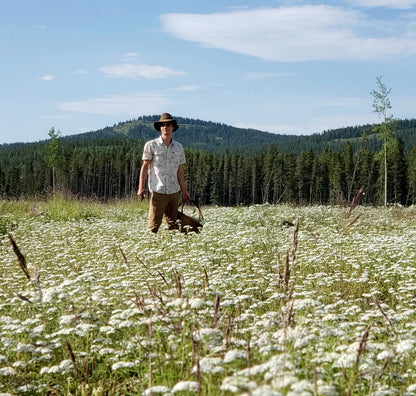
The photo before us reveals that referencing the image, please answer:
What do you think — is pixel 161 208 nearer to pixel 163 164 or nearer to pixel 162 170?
pixel 162 170

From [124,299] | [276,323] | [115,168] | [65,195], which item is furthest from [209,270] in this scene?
[115,168]

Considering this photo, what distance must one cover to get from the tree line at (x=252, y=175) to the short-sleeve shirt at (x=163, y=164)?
209 ft

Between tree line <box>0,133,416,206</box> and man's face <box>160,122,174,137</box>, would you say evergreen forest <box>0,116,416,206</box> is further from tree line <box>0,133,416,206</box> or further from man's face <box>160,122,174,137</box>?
man's face <box>160,122,174,137</box>

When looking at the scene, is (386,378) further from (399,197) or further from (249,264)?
(399,197)

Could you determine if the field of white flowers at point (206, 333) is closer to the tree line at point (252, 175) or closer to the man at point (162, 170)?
the man at point (162, 170)

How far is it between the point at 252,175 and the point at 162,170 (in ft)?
323

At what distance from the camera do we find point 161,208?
414 inches

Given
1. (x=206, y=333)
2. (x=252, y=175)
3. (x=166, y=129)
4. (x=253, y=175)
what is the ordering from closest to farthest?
(x=206, y=333) < (x=166, y=129) < (x=253, y=175) < (x=252, y=175)

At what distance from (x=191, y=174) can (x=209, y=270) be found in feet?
351

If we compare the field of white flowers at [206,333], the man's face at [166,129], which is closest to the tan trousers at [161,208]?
the man's face at [166,129]

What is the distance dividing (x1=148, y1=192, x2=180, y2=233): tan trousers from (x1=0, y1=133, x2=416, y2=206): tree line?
63.8 m

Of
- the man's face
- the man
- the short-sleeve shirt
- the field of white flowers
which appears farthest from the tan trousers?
the field of white flowers

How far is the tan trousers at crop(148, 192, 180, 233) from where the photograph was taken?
412 inches

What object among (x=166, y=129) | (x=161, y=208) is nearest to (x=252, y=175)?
(x=161, y=208)
